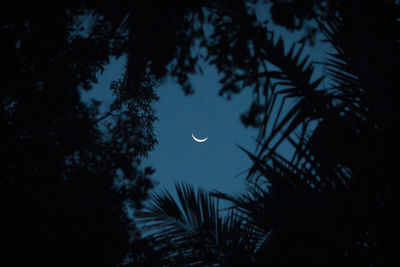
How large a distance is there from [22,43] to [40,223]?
8.56 feet

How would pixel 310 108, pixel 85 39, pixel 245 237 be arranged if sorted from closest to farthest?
pixel 310 108 < pixel 245 237 < pixel 85 39

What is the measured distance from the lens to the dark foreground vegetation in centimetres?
154

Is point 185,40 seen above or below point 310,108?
above

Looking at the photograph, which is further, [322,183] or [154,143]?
[154,143]

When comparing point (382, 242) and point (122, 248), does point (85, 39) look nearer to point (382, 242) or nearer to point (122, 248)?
point (122, 248)

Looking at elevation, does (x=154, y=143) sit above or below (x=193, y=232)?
above

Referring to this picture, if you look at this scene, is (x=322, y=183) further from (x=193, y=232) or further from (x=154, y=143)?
(x=154, y=143)

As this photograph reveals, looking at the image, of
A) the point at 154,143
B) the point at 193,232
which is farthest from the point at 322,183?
the point at 154,143

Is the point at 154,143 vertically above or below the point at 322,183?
above

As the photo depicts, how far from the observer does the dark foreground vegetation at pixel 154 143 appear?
154cm

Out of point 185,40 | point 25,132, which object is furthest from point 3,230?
point 185,40

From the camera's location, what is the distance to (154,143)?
4656 millimetres

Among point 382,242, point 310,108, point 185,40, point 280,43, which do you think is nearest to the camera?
point 382,242

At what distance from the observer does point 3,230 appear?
3.29 m
